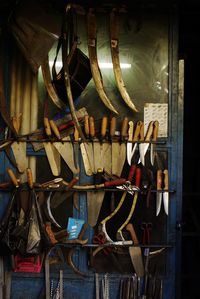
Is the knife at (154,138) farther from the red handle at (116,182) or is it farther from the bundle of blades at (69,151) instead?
the bundle of blades at (69,151)

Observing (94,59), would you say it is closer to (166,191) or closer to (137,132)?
(137,132)

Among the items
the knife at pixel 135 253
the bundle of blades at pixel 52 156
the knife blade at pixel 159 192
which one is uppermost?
the bundle of blades at pixel 52 156

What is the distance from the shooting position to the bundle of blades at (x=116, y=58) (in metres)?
3.69

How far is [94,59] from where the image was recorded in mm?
3684

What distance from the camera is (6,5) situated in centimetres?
377

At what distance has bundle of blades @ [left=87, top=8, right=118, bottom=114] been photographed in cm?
365

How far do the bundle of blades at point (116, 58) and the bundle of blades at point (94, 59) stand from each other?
14 cm

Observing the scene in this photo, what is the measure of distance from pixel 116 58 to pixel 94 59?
20cm

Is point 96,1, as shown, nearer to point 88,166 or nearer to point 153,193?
point 88,166

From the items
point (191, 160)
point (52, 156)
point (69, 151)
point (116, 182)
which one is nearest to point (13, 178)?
point (52, 156)

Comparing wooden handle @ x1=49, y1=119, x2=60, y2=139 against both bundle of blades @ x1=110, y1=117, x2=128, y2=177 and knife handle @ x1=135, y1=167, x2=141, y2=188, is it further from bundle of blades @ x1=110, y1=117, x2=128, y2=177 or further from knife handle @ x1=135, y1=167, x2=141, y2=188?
knife handle @ x1=135, y1=167, x2=141, y2=188

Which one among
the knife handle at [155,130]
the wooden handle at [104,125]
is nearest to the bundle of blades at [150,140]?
the knife handle at [155,130]

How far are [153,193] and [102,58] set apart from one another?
130cm

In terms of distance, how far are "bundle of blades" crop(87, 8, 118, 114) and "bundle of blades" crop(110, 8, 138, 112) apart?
0.14m
